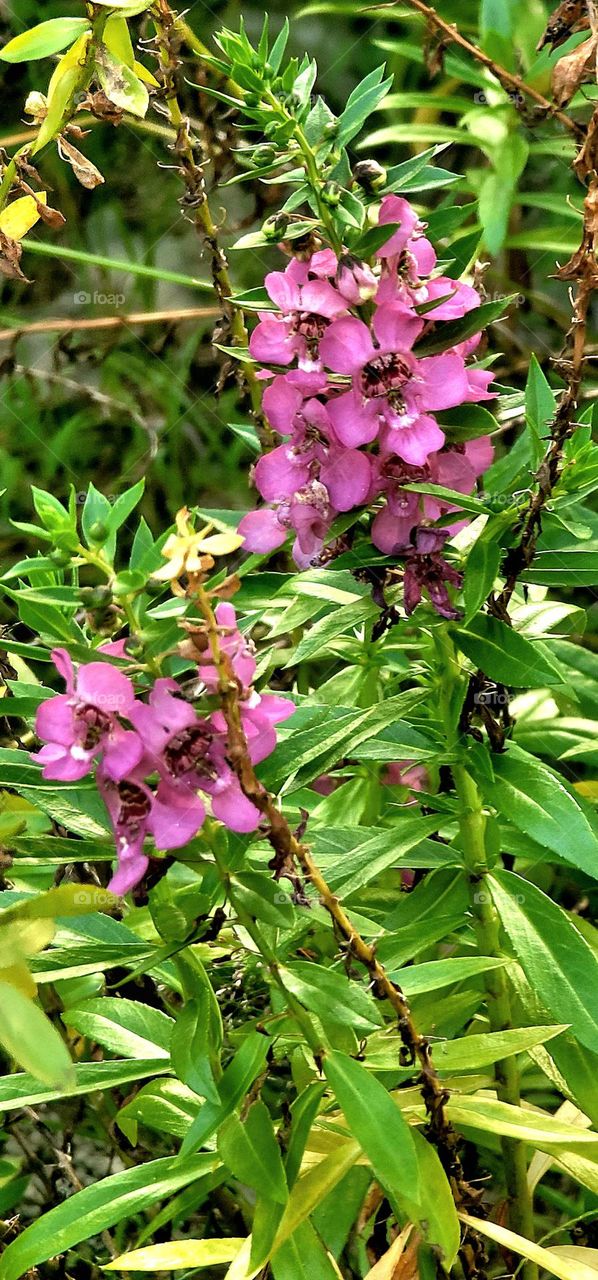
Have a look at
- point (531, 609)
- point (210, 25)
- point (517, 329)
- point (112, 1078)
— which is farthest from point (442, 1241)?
point (210, 25)

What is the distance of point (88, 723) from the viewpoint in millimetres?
629

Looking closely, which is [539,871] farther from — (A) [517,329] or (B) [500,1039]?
(A) [517,329]

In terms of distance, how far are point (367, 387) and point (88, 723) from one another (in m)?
0.26

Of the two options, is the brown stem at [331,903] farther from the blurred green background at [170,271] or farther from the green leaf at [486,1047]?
the blurred green background at [170,271]

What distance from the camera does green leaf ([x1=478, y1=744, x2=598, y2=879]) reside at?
800mm

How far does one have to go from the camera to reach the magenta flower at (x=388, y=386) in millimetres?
739

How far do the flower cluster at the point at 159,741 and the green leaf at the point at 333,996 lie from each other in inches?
5.1

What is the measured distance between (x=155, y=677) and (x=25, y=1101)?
312mm

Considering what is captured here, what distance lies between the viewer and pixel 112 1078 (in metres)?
0.84

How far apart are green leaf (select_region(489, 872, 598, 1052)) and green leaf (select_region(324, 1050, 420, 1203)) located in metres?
0.14

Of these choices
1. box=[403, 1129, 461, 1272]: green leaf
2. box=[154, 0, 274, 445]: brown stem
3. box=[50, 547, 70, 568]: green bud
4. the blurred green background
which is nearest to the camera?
box=[50, 547, 70, 568]: green bud

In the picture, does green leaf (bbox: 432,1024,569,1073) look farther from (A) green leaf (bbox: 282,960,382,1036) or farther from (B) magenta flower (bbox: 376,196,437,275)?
(B) magenta flower (bbox: 376,196,437,275)

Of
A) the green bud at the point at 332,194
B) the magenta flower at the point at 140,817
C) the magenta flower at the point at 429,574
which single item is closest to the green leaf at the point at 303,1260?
the magenta flower at the point at 140,817

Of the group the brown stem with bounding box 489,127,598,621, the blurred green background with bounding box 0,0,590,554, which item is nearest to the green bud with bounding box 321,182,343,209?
the brown stem with bounding box 489,127,598,621
